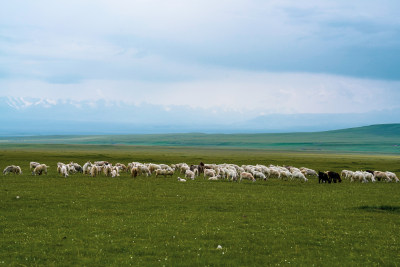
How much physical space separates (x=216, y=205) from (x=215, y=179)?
1336 centimetres

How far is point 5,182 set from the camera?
27.1m

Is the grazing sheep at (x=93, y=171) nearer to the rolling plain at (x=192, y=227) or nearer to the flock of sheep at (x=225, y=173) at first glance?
the flock of sheep at (x=225, y=173)

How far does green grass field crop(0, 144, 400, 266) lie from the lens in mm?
11203

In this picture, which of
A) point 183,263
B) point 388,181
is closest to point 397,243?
point 183,263

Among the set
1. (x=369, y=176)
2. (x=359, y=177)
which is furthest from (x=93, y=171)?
(x=369, y=176)

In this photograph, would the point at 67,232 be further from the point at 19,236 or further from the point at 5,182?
the point at 5,182

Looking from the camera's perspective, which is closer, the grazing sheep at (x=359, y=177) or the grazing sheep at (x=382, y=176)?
the grazing sheep at (x=359, y=177)

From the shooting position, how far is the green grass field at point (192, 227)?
36.8 feet

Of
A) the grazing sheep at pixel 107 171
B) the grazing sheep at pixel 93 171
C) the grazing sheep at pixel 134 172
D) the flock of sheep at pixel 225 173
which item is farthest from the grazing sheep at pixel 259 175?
the grazing sheep at pixel 93 171

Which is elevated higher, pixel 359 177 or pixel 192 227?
pixel 192 227

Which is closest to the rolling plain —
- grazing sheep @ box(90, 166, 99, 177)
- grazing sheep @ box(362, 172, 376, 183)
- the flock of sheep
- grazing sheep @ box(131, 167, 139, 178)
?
the flock of sheep

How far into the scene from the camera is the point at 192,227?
576 inches

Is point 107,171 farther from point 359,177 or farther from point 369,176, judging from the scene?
point 369,176

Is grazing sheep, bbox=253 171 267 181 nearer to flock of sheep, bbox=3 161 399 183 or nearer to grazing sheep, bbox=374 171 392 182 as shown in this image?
flock of sheep, bbox=3 161 399 183
